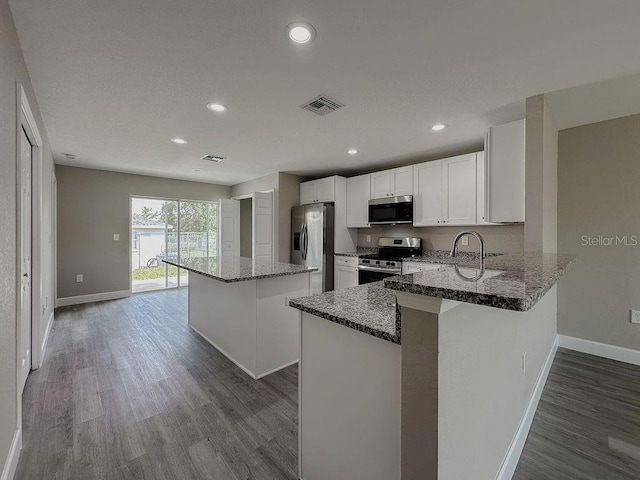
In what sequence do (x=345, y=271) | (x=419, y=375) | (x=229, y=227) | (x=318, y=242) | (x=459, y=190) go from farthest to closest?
1. (x=229, y=227)
2. (x=318, y=242)
3. (x=345, y=271)
4. (x=459, y=190)
5. (x=419, y=375)

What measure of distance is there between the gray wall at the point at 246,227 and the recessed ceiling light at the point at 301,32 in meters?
5.59

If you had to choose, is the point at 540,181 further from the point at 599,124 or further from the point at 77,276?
the point at 77,276

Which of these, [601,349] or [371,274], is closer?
[601,349]

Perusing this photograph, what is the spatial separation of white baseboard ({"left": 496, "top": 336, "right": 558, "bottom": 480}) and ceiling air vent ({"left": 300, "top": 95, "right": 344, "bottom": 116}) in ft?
8.54

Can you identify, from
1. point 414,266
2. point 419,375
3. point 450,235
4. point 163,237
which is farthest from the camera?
point 163,237

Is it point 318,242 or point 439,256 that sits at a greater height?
point 318,242

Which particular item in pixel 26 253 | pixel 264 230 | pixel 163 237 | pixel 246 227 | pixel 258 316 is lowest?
pixel 258 316

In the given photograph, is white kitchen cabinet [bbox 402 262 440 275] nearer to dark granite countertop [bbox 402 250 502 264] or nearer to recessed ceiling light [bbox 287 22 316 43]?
dark granite countertop [bbox 402 250 502 264]

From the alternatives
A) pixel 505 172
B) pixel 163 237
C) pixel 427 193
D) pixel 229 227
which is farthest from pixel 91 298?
pixel 505 172

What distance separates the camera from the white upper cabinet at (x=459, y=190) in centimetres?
356

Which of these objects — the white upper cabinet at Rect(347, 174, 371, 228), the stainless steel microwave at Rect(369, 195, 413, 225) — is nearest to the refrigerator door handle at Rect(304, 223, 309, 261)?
the white upper cabinet at Rect(347, 174, 371, 228)

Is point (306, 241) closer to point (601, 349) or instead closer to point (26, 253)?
point (26, 253)

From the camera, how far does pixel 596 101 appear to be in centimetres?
239

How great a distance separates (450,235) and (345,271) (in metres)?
1.67
